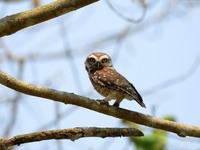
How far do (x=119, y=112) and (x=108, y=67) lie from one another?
49.6 inches

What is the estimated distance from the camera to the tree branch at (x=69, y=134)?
126 inches

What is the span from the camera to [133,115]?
340 centimetres

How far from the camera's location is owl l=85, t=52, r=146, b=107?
3.91 meters

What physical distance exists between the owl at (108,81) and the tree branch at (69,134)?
284 mm

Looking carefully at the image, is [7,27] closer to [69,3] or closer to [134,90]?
[69,3]

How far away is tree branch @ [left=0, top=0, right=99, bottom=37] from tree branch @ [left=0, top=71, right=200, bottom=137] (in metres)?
0.29

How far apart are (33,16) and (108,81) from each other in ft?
3.63

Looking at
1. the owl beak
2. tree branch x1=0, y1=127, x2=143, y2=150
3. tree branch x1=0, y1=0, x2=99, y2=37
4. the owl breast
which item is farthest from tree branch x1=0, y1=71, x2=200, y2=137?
the owl beak

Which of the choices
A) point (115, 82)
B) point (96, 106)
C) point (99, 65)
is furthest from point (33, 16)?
point (99, 65)

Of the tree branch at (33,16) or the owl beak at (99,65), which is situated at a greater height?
the owl beak at (99,65)

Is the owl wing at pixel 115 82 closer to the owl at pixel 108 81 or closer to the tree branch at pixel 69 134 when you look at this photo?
the owl at pixel 108 81

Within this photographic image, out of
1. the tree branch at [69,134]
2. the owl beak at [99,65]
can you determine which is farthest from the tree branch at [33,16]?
the owl beak at [99,65]

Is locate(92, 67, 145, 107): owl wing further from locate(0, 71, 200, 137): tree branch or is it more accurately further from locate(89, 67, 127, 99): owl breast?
locate(0, 71, 200, 137): tree branch

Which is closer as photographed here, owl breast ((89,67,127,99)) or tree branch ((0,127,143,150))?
tree branch ((0,127,143,150))
